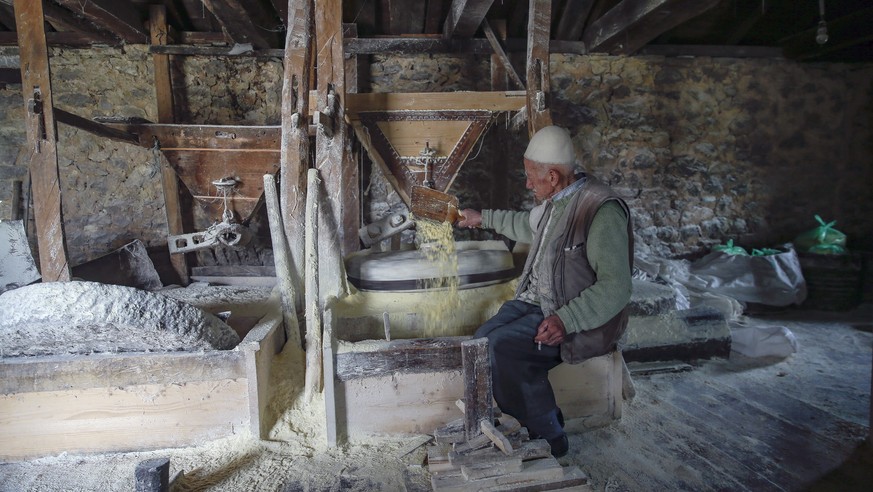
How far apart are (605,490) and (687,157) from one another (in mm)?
3916

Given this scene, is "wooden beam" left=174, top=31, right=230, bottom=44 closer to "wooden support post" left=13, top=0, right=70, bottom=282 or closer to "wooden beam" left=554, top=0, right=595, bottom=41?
"wooden support post" left=13, top=0, right=70, bottom=282

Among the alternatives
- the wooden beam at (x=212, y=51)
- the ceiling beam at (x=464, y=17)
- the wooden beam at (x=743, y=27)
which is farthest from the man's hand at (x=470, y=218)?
the wooden beam at (x=743, y=27)

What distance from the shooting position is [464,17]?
3770 mm

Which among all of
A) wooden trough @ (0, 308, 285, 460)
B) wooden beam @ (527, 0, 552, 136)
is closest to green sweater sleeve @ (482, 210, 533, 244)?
wooden beam @ (527, 0, 552, 136)

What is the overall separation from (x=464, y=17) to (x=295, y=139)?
2.01 m

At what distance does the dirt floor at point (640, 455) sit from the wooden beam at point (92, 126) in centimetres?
196

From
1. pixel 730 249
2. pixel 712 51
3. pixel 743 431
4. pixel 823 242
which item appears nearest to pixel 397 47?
pixel 712 51

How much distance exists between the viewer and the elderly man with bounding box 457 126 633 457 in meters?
1.84

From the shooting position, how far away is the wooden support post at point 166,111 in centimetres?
417

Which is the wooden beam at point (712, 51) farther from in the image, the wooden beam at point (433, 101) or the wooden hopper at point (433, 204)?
the wooden hopper at point (433, 204)

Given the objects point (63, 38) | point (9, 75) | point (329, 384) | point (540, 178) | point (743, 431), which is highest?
point (63, 38)

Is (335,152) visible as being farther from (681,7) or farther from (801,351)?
(801,351)

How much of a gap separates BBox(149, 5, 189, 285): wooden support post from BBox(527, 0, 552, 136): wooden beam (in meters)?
3.13

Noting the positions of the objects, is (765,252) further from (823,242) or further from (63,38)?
(63,38)
